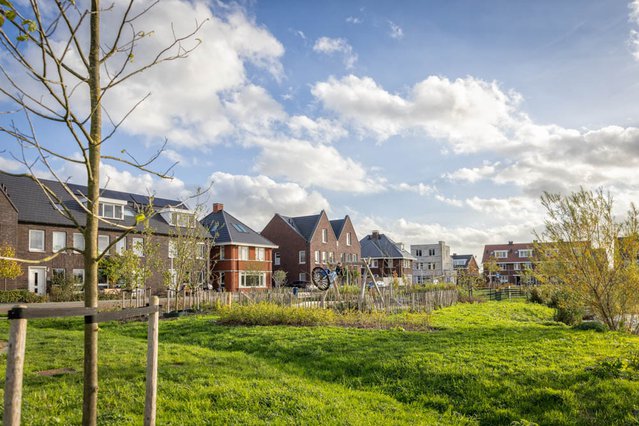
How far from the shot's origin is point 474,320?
19.4 meters

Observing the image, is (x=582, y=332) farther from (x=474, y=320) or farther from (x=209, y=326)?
(x=209, y=326)

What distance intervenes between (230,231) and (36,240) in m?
16.8

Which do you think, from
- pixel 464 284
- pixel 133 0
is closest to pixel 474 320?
pixel 133 0

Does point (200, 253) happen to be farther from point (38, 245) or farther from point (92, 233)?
point (92, 233)

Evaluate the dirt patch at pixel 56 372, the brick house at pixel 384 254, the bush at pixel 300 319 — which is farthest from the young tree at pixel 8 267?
the brick house at pixel 384 254

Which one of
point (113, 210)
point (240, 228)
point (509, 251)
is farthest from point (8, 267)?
point (509, 251)

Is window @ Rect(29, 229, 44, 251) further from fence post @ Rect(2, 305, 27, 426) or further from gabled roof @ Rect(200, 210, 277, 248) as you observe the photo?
fence post @ Rect(2, 305, 27, 426)

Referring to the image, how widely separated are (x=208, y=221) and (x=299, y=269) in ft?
45.0

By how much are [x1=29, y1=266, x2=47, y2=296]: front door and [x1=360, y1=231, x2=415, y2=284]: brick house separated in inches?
1791

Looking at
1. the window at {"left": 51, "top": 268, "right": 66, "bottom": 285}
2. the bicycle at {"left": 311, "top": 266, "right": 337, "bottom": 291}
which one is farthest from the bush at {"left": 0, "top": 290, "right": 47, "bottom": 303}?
the bicycle at {"left": 311, "top": 266, "right": 337, "bottom": 291}

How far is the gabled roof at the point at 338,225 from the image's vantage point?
64750mm

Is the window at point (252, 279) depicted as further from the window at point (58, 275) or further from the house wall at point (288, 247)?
the window at point (58, 275)

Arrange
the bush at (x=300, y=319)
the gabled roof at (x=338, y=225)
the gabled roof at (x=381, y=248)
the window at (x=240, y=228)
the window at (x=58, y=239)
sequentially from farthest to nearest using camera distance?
the gabled roof at (x=381, y=248) < the gabled roof at (x=338, y=225) < the window at (x=240, y=228) < the window at (x=58, y=239) < the bush at (x=300, y=319)

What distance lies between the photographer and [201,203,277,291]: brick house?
1812 inches
